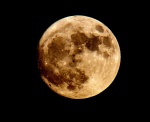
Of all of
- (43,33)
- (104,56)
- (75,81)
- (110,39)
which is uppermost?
(43,33)

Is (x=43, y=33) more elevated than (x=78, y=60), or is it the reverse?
(x=43, y=33)

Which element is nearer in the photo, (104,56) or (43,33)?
(104,56)

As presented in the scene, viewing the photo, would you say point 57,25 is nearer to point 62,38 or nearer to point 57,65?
point 62,38

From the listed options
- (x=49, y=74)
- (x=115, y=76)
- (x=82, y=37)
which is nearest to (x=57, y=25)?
(x=82, y=37)

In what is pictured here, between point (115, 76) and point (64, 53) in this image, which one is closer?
point (64, 53)

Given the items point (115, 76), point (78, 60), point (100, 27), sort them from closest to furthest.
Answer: point (78, 60) → point (100, 27) → point (115, 76)

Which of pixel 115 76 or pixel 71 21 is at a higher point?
pixel 71 21

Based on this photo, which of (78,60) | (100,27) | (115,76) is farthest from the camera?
(115,76)

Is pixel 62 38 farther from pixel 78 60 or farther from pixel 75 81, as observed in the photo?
pixel 75 81


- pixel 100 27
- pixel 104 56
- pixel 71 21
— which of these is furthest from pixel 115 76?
pixel 71 21
